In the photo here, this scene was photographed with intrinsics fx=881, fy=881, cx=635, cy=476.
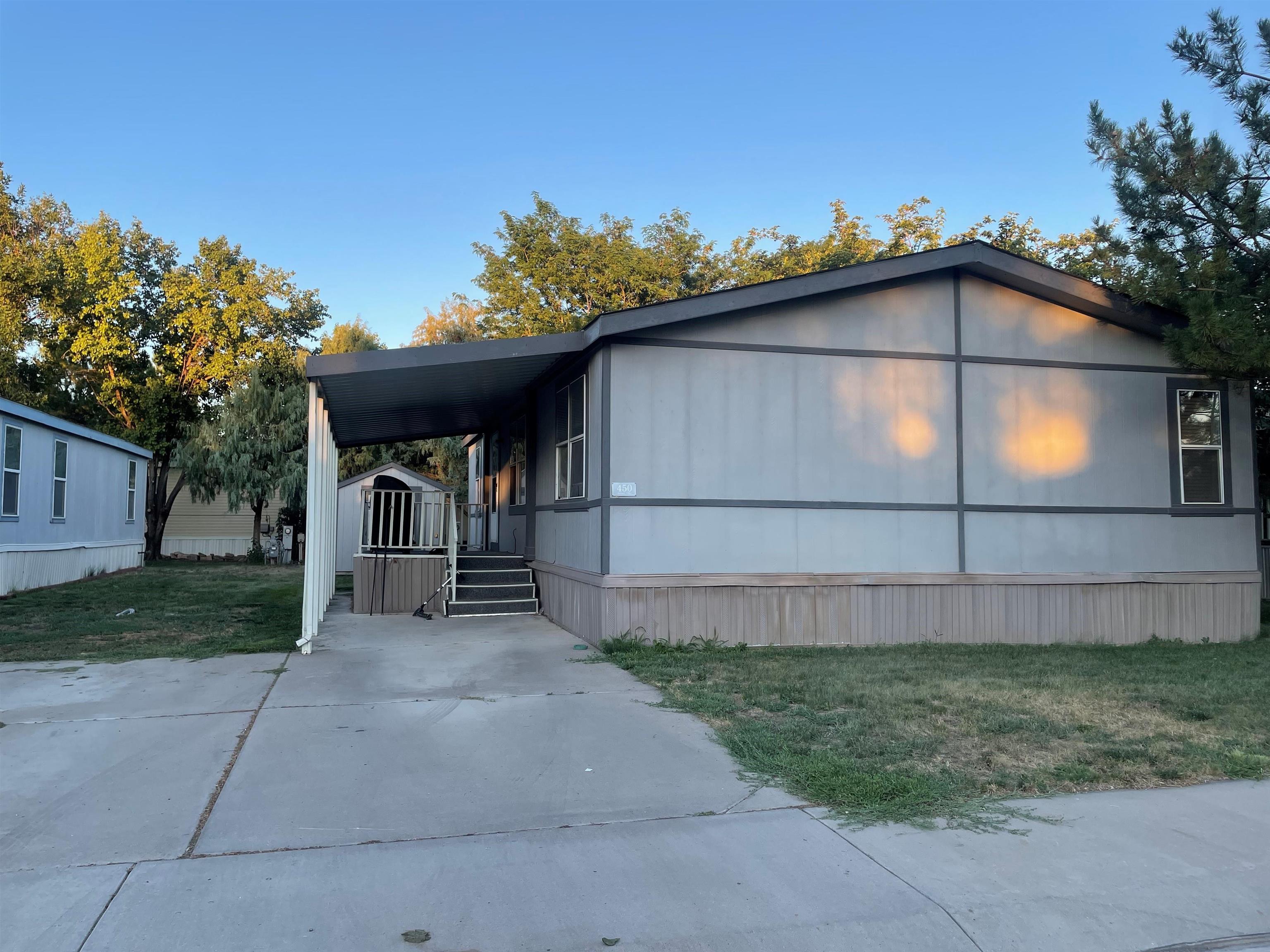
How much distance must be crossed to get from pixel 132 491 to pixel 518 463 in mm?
13364

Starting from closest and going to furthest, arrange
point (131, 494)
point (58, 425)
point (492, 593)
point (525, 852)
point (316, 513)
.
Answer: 1. point (525, 852)
2. point (316, 513)
3. point (492, 593)
4. point (58, 425)
5. point (131, 494)

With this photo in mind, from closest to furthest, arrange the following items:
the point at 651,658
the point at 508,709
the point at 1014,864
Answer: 1. the point at 1014,864
2. the point at 508,709
3. the point at 651,658

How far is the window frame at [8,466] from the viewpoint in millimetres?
14016

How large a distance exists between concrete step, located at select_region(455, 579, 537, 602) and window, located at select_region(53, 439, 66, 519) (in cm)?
944

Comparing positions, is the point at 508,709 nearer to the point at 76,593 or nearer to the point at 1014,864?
the point at 1014,864

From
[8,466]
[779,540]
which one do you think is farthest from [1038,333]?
[8,466]

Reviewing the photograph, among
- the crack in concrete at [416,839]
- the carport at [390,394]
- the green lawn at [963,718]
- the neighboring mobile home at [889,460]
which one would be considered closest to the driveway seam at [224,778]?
the crack in concrete at [416,839]

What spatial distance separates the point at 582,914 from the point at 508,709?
3157 mm

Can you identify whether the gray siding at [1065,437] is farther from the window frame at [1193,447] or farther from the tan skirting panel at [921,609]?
the tan skirting panel at [921,609]

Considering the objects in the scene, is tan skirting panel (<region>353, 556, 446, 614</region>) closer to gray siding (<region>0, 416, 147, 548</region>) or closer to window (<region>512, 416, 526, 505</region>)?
window (<region>512, 416, 526, 505</region>)

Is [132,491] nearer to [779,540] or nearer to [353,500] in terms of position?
[353,500]

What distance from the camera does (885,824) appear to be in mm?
4051

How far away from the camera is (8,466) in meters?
14.4

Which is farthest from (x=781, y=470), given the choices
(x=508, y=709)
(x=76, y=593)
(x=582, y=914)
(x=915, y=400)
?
(x=76, y=593)
